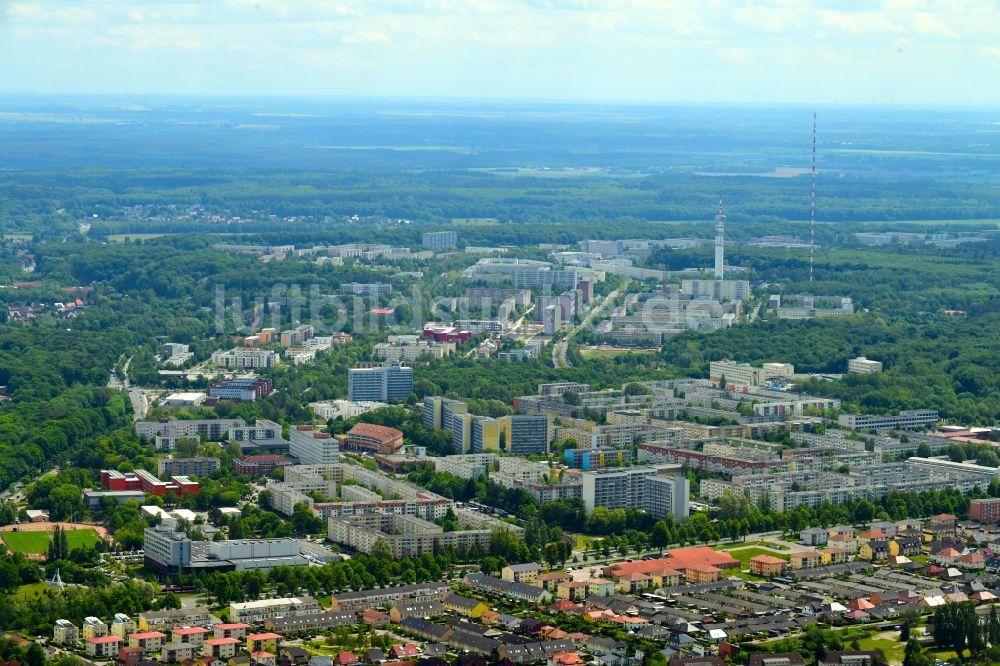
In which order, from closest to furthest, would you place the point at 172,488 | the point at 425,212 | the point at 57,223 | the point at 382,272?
the point at 172,488 < the point at 382,272 < the point at 57,223 < the point at 425,212

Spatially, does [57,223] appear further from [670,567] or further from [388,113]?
[388,113]

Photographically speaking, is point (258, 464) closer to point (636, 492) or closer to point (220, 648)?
point (636, 492)

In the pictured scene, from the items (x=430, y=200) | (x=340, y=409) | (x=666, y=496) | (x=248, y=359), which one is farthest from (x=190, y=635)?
(x=430, y=200)

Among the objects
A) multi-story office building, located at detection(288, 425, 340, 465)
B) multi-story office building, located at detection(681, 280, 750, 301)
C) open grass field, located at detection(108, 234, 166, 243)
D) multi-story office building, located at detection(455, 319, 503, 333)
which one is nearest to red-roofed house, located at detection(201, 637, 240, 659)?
multi-story office building, located at detection(288, 425, 340, 465)

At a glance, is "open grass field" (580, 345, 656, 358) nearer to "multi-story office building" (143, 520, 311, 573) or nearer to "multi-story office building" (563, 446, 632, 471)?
"multi-story office building" (563, 446, 632, 471)

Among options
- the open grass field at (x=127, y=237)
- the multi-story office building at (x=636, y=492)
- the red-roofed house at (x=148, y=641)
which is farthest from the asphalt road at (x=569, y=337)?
the red-roofed house at (x=148, y=641)

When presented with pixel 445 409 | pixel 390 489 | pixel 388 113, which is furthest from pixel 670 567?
pixel 388 113
